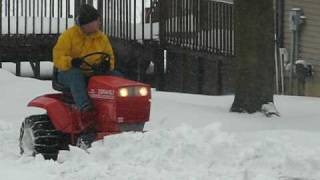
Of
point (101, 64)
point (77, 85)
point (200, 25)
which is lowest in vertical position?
point (77, 85)

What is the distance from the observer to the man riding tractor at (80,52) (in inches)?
274

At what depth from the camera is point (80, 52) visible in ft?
24.1

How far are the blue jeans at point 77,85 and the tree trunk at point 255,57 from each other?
139 inches

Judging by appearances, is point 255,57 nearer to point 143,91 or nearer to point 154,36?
point 143,91

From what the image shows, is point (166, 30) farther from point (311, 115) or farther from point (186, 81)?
point (311, 115)

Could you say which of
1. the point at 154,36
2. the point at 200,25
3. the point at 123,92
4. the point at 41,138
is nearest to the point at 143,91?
the point at 123,92

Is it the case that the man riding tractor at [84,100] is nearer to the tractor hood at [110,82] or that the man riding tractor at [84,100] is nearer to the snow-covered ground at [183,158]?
the tractor hood at [110,82]

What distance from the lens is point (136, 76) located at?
16.9 m

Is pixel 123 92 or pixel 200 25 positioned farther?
pixel 200 25

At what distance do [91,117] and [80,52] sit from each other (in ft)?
2.41

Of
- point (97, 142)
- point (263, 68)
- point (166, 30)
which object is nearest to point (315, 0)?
point (166, 30)

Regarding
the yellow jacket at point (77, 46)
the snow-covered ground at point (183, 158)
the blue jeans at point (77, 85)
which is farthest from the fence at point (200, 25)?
the blue jeans at point (77, 85)

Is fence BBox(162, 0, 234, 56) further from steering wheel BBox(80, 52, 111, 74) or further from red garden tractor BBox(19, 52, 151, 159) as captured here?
red garden tractor BBox(19, 52, 151, 159)

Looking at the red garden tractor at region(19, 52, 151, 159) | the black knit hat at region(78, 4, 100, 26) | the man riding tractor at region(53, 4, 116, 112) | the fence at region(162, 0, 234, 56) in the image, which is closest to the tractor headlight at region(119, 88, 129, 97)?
the red garden tractor at region(19, 52, 151, 159)
